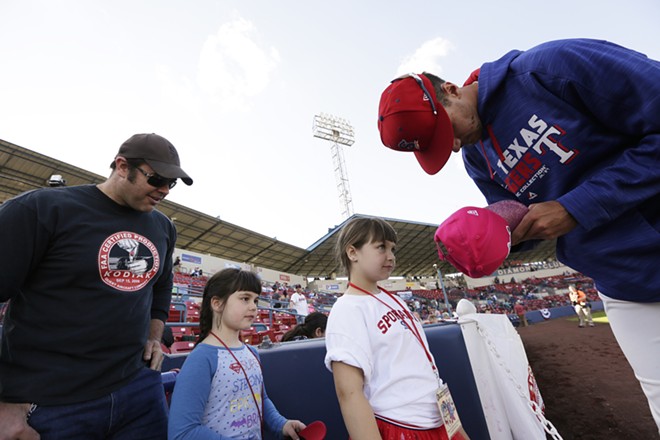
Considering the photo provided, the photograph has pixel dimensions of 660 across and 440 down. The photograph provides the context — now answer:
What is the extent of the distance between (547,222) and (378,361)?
2.38 feet

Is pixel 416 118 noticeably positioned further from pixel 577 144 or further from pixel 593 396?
pixel 593 396

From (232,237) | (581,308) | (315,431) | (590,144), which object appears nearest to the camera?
(590,144)

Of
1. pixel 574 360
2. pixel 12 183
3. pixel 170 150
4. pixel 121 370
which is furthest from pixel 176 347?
Result: pixel 12 183

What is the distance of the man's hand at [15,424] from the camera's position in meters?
0.90

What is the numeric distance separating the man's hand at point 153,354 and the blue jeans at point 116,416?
0.10ft

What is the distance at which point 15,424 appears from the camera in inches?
36.5

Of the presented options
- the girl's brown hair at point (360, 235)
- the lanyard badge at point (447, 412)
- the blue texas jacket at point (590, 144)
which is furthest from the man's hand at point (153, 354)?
the blue texas jacket at point (590, 144)

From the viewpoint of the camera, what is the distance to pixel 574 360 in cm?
558

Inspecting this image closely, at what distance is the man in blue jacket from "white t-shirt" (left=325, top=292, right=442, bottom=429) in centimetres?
55

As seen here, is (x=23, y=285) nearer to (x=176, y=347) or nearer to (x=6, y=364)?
(x=6, y=364)

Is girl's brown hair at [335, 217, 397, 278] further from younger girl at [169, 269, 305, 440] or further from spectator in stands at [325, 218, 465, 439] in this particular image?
younger girl at [169, 269, 305, 440]

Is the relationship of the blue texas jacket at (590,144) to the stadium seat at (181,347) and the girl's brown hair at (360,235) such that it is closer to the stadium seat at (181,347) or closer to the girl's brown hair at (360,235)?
the girl's brown hair at (360,235)

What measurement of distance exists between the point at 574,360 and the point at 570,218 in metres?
6.66

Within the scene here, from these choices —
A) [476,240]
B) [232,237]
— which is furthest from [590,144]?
[232,237]
